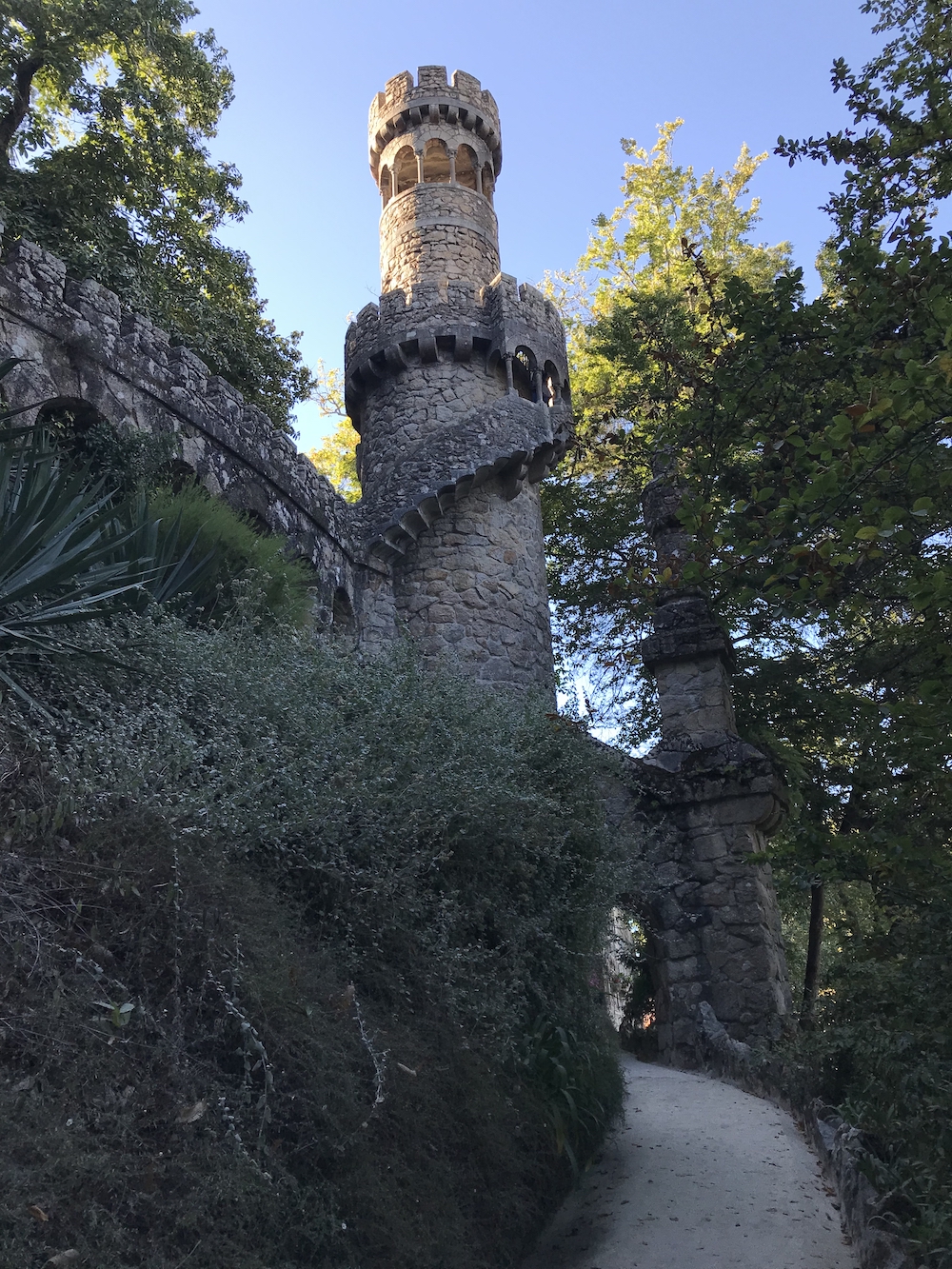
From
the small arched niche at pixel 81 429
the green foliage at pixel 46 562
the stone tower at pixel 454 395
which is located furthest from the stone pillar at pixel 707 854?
the green foliage at pixel 46 562

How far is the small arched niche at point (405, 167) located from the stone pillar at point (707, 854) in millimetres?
8947

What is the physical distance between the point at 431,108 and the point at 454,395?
5.10 metres

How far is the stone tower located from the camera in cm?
1250

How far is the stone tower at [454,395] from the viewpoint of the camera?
12.5m

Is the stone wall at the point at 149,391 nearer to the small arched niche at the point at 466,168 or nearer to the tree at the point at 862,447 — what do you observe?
the tree at the point at 862,447

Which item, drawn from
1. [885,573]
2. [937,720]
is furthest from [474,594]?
[937,720]

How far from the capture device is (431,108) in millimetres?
15406

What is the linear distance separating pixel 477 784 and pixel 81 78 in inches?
499

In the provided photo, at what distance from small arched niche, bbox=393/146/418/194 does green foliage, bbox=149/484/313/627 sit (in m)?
9.84

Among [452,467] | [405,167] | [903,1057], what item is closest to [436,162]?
[405,167]

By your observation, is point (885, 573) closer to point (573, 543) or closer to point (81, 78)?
point (573, 543)

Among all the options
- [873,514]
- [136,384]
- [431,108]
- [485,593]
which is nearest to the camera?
[873,514]

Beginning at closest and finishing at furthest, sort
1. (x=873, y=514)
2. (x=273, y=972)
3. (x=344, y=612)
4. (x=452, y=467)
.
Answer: (x=273, y=972)
(x=873, y=514)
(x=344, y=612)
(x=452, y=467)

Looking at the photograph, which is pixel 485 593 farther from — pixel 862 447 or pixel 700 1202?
pixel 862 447
